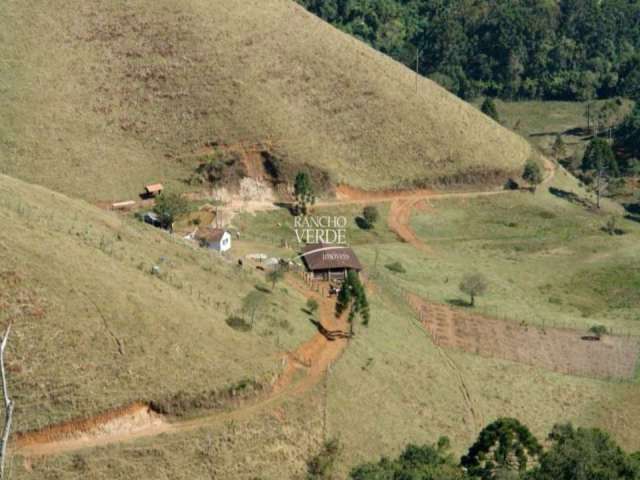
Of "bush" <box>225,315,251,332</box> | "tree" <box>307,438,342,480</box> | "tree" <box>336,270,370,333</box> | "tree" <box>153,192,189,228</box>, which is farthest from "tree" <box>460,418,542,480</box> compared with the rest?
"tree" <box>153,192,189,228</box>

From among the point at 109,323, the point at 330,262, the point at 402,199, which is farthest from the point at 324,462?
the point at 402,199

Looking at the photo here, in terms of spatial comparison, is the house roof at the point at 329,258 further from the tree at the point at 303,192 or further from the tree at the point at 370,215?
the tree at the point at 370,215

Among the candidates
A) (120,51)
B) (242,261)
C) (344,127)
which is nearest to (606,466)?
(242,261)

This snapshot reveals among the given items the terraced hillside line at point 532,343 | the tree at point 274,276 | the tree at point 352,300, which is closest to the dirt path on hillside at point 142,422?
the tree at point 352,300

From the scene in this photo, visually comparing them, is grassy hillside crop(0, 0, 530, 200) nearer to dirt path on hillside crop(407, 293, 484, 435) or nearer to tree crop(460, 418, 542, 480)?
dirt path on hillside crop(407, 293, 484, 435)

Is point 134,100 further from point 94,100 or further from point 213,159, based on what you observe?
point 213,159

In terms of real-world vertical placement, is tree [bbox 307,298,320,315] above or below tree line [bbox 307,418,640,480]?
above

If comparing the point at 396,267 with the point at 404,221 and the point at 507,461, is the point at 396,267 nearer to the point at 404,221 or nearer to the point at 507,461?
the point at 404,221
